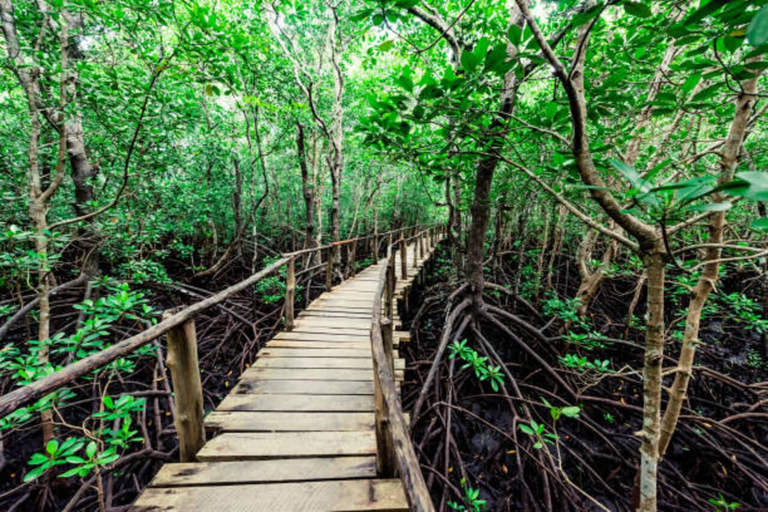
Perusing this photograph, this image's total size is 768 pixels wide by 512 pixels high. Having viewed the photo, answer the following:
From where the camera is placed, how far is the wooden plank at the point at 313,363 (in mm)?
2779

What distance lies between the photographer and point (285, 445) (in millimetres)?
1796

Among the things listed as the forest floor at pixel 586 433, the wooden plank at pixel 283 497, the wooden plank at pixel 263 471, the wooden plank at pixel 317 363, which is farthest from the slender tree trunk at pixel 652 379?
the wooden plank at pixel 317 363

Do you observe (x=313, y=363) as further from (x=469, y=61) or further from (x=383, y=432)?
(x=469, y=61)

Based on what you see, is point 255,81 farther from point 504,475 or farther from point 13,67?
point 504,475

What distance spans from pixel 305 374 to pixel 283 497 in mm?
1244

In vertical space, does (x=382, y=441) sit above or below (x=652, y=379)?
below

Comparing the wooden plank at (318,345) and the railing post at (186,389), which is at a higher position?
the railing post at (186,389)

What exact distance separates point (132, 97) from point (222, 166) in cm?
500

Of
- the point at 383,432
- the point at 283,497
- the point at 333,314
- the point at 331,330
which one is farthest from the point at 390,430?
the point at 333,314

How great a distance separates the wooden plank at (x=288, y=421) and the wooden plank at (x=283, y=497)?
0.45 meters

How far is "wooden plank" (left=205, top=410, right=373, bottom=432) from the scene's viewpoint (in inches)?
76.5

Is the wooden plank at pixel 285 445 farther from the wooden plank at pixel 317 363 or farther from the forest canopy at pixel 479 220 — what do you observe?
the wooden plank at pixel 317 363

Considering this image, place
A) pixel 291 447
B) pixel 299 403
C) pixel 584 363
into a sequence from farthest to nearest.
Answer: pixel 584 363 < pixel 299 403 < pixel 291 447

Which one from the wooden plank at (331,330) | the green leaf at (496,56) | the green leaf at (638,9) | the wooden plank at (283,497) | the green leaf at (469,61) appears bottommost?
the wooden plank at (283,497)
